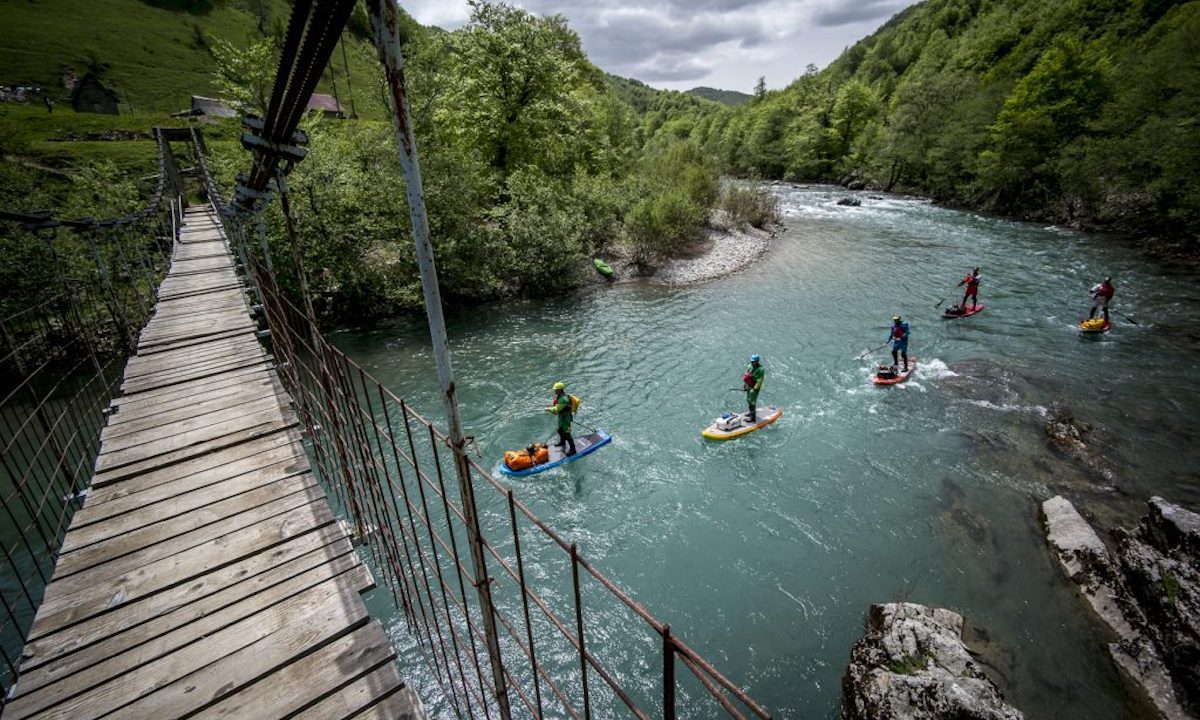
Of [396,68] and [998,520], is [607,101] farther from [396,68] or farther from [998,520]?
[396,68]

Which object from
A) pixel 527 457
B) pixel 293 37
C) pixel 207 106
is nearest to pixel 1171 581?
pixel 527 457

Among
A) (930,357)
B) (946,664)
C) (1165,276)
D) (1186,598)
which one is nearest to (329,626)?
(946,664)

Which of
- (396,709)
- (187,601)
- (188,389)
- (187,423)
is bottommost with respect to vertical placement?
(396,709)

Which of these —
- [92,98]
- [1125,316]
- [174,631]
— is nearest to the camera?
[174,631]

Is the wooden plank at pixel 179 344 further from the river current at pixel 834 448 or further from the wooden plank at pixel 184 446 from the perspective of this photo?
the river current at pixel 834 448

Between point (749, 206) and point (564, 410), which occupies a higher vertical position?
point (749, 206)

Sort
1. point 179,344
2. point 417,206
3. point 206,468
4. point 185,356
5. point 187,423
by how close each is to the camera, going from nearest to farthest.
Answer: point 417,206 → point 206,468 → point 187,423 → point 185,356 → point 179,344

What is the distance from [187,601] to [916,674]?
8.11 metres

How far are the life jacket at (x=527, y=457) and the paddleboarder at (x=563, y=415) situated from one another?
1.73 feet

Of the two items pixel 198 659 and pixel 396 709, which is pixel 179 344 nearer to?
pixel 198 659

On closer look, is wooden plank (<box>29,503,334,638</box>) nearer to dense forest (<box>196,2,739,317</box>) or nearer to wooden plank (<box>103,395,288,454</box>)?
wooden plank (<box>103,395,288,454</box>)

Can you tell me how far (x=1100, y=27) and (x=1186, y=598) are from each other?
2794 inches

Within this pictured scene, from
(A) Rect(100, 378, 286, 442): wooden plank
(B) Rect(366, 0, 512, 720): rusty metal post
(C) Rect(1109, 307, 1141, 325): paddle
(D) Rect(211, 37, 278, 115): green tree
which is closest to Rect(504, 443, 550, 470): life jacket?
(A) Rect(100, 378, 286, 442): wooden plank

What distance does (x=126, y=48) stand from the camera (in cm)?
7406
